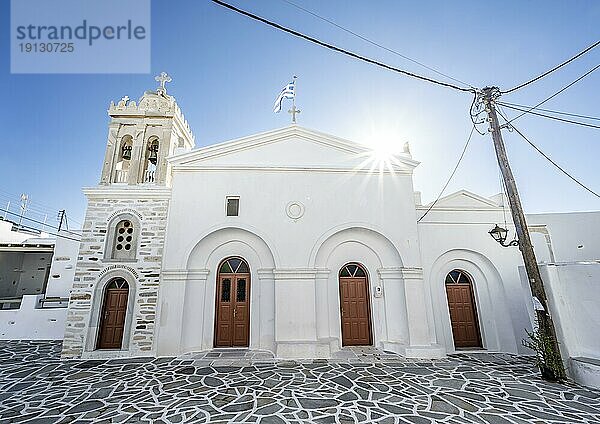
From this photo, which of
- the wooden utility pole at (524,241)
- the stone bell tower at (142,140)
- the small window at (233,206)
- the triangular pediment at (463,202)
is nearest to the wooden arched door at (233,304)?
the small window at (233,206)

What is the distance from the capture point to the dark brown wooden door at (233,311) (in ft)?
27.8

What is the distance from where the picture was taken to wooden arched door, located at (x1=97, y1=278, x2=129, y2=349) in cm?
819

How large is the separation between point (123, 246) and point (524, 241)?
10.4 meters

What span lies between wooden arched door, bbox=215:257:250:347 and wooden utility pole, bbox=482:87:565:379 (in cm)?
698

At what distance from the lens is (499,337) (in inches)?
334

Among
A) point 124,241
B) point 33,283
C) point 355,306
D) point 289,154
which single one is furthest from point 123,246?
point 33,283

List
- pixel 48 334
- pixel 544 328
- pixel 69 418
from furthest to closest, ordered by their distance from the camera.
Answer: pixel 48 334 → pixel 544 328 → pixel 69 418

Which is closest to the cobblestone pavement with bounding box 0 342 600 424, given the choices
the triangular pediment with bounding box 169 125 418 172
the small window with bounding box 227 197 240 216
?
the small window with bounding box 227 197 240 216

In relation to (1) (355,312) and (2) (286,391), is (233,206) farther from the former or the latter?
(2) (286,391)

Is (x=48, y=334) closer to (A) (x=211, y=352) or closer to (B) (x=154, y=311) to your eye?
(B) (x=154, y=311)

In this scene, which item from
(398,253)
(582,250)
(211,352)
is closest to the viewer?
(211,352)

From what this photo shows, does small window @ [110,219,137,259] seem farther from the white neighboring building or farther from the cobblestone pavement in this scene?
the white neighboring building

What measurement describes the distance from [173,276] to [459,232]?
8.52m

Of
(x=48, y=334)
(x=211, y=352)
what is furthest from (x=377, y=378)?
(x=48, y=334)
